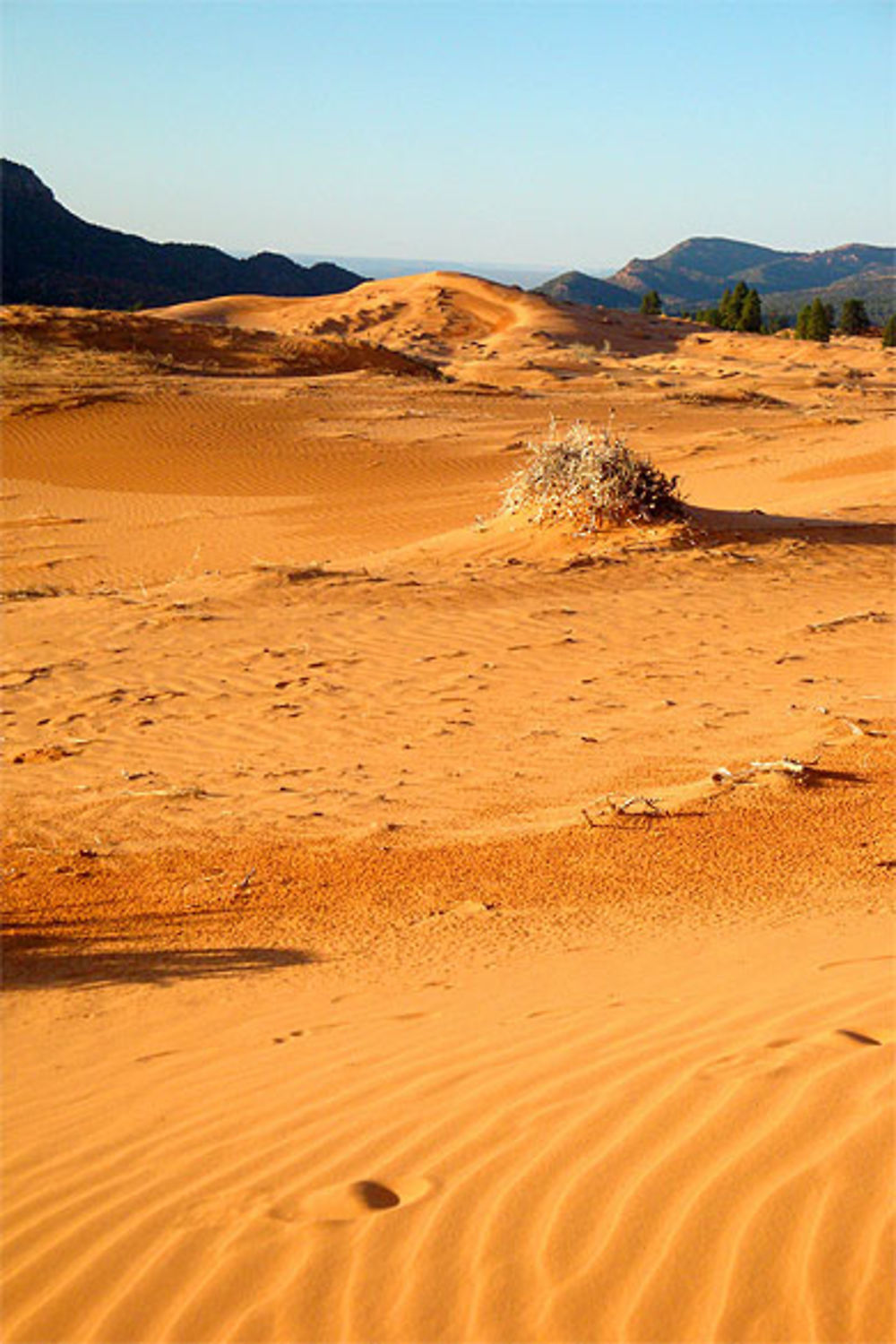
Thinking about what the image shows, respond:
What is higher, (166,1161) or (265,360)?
(265,360)

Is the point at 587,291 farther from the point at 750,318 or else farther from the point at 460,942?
the point at 460,942

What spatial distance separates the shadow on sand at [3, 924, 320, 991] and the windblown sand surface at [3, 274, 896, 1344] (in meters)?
0.02

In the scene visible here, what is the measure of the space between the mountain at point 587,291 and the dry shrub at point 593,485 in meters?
122

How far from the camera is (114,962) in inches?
182

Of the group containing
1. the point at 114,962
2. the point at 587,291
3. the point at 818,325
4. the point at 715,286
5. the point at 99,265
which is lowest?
the point at 114,962

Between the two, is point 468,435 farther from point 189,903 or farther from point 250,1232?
point 250,1232

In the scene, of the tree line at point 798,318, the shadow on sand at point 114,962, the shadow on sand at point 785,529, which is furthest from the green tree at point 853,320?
the shadow on sand at point 114,962

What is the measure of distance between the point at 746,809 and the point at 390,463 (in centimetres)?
1734

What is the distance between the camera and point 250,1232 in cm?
276

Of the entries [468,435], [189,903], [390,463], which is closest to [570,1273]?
[189,903]

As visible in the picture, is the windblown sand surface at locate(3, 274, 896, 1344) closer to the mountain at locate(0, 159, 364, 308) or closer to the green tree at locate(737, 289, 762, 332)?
the green tree at locate(737, 289, 762, 332)

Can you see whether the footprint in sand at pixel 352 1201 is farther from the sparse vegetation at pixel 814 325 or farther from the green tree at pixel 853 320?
the green tree at pixel 853 320

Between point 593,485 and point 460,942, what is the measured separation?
9.41 m

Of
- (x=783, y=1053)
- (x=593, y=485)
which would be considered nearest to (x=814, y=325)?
(x=593, y=485)
